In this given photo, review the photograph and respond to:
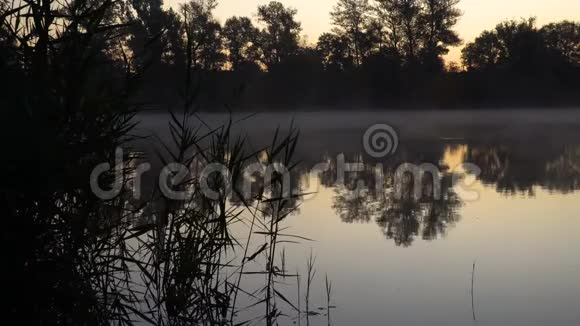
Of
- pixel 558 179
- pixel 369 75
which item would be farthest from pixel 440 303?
pixel 369 75

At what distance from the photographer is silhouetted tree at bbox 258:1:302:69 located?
33.4 m

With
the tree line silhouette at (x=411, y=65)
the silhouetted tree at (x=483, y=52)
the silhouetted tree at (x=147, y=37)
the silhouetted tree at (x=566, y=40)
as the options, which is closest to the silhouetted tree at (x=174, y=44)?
the silhouetted tree at (x=147, y=37)

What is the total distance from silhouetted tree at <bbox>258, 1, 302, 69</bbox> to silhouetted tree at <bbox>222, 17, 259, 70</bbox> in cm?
54

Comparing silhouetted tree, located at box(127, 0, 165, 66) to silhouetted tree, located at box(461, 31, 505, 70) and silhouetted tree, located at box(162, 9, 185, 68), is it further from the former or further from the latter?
silhouetted tree, located at box(461, 31, 505, 70)

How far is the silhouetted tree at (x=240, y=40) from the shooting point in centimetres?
3378

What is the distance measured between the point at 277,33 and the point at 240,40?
7.03 feet

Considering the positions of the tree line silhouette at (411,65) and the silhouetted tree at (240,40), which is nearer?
the tree line silhouette at (411,65)

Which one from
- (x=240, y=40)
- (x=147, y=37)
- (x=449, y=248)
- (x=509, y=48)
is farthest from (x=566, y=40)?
(x=147, y=37)

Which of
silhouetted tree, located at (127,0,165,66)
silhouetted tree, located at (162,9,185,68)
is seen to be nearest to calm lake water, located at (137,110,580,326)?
silhouetted tree, located at (162,9,185,68)

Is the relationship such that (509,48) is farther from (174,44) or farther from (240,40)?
(174,44)

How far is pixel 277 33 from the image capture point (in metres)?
34.4

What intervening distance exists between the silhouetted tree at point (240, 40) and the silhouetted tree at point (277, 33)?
536 millimetres

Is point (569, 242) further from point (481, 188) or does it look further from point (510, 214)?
point (481, 188)

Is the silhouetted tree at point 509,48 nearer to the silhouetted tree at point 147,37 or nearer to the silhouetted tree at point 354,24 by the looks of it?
the silhouetted tree at point 354,24
